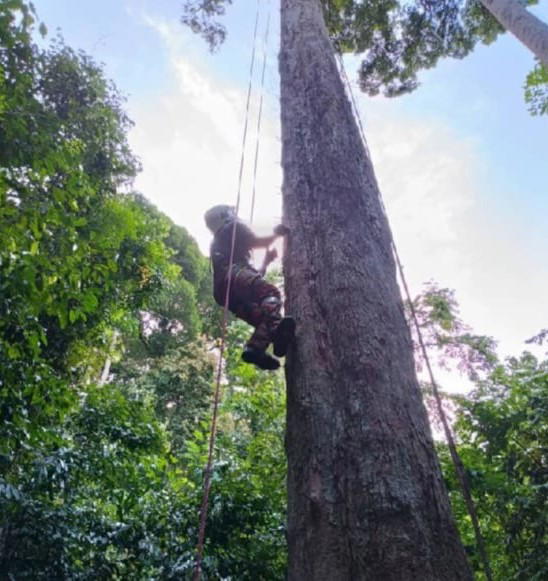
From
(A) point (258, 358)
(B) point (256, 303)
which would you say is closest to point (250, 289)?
(B) point (256, 303)

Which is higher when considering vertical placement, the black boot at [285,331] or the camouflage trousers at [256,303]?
the camouflage trousers at [256,303]

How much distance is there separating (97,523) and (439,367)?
5121 mm

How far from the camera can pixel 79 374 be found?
21.7 ft

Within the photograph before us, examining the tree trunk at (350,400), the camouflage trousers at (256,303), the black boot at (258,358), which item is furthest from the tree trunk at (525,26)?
the black boot at (258,358)

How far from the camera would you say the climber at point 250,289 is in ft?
7.45

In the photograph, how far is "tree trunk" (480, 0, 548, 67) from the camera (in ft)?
16.2

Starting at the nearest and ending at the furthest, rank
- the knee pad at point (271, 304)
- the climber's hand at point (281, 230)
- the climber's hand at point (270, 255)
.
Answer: the climber's hand at point (281, 230)
the knee pad at point (271, 304)
the climber's hand at point (270, 255)

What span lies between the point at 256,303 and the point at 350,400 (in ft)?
4.24

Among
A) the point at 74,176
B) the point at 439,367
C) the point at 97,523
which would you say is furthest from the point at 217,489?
the point at 439,367

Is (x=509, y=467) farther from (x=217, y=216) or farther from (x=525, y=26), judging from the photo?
(x=525, y=26)

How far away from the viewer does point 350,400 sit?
142 cm

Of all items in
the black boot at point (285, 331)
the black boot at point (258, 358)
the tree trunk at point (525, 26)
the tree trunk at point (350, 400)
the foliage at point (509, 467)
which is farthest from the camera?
the tree trunk at point (525, 26)

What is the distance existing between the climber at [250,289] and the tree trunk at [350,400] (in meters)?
0.21

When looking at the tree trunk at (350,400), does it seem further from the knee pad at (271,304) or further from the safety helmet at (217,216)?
the safety helmet at (217,216)
